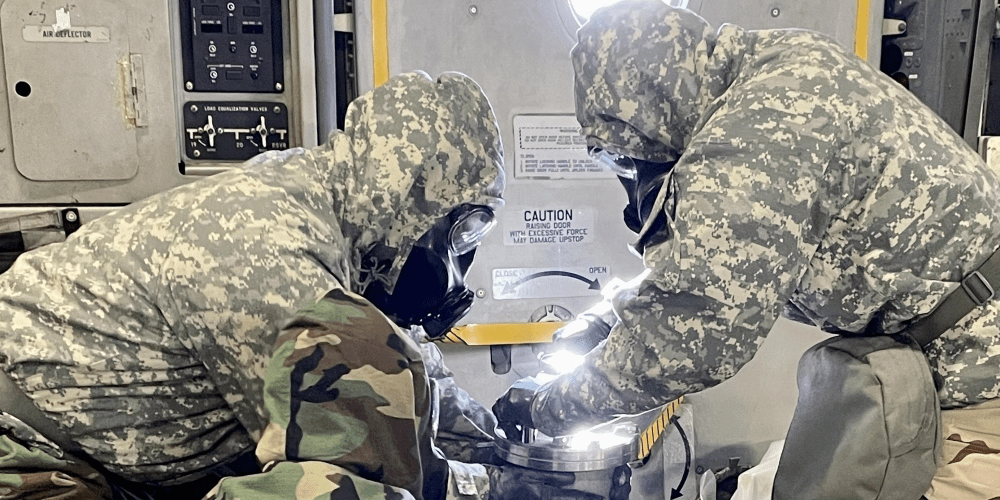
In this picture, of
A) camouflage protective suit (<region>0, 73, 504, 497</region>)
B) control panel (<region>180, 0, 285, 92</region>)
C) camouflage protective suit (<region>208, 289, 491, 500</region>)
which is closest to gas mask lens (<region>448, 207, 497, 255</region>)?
camouflage protective suit (<region>0, 73, 504, 497</region>)

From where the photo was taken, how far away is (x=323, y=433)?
100 centimetres

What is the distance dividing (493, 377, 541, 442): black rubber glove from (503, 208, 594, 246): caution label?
47 centimetres

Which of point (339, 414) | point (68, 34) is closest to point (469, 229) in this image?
point (339, 414)

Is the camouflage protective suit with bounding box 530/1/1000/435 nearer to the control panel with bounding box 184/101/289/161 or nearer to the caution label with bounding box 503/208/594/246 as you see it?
the caution label with bounding box 503/208/594/246

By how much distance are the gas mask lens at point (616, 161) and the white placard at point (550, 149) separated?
52cm

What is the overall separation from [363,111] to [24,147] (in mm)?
1000

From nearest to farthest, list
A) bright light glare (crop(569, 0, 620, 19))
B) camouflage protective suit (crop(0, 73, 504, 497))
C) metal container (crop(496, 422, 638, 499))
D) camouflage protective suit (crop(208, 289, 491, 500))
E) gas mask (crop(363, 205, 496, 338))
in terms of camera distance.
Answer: camouflage protective suit (crop(208, 289, 491, 500))
camouflage protective suit (crop(0, 73, 504, 497))
gas mask (crop(363, 205, 496, 338))
metal container (crop(496, 422, 638, 499))
bright light glare (crop(569, 0, 620, 19))

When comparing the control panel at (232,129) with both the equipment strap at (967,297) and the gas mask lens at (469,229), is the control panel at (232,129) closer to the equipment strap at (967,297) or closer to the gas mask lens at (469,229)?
the gas mask lens at (469,229)

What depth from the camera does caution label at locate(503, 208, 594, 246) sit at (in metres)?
2.27

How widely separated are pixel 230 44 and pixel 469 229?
86cm

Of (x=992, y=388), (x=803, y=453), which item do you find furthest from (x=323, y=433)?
(x=992, y=388)

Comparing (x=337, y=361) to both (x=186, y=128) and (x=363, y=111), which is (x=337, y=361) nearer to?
(x=363, y=111)

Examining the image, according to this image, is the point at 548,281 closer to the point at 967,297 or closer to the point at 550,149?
the point at 550,149

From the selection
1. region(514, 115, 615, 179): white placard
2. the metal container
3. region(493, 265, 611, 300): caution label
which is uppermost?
region(514, 115, 615, 179): white placard
